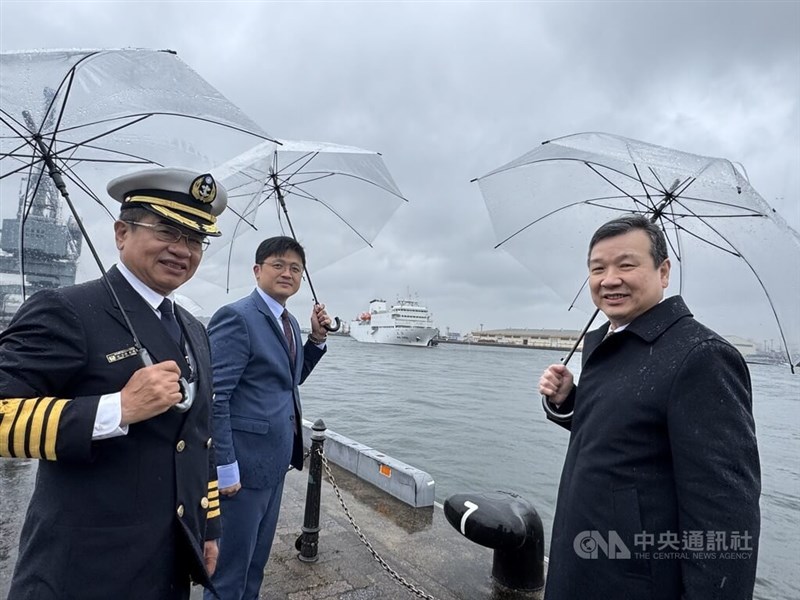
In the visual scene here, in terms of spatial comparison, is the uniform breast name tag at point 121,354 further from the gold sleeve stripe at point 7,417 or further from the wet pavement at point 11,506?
the wet pavement at point 11,506

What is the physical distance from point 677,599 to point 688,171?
2090 mm

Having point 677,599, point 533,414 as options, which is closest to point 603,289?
point 677,599

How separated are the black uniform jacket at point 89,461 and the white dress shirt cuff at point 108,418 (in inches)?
0.8

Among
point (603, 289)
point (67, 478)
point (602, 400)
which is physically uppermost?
point (603, 289)

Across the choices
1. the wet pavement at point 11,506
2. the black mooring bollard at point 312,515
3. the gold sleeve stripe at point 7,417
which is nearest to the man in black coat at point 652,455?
the gold sleeve stripe at point 7,417

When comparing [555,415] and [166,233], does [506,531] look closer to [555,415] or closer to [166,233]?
[555,415]

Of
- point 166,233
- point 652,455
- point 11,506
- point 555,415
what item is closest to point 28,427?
point 166,233

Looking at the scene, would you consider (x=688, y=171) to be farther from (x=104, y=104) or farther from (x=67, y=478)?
(x=67, y=478)

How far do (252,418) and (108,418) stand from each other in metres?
1.22

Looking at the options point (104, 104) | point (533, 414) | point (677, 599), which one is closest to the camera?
point (677, 599)

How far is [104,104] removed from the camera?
198 cm

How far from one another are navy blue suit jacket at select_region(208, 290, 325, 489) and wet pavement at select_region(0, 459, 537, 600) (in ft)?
3.74

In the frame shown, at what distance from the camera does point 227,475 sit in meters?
2.28

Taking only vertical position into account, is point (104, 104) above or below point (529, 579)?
above
